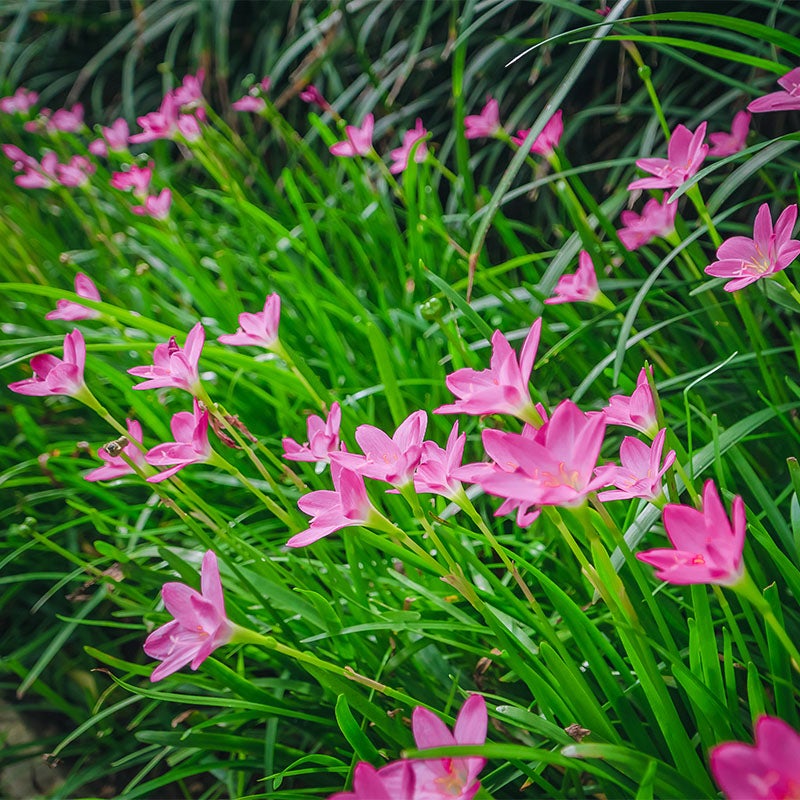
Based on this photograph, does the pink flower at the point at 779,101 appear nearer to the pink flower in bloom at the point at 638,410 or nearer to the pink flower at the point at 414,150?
the pink flower in bloom at the point at 638,410

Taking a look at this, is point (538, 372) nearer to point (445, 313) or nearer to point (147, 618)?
point (445, 313)

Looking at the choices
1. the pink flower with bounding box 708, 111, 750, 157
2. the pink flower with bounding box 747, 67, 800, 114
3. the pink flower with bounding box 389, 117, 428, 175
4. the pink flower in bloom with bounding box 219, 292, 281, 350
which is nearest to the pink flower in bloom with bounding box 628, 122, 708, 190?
the pink flower with bounding box 747, 67, 800, 114

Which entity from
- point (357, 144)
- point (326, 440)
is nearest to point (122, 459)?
point (326, 440)

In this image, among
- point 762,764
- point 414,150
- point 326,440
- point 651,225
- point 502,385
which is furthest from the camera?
point 414,150

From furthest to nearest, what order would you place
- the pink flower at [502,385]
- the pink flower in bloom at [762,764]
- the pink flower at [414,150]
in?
the pink flower at [414,150], the pink flower at [502,385], the pink flower in bloom at [762,764]

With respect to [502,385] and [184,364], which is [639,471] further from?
[184,364]

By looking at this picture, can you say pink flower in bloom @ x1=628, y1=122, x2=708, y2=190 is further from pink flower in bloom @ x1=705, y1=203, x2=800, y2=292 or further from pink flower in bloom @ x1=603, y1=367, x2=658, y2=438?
pink flower in bloom @ x1=603, y1=367, x2=658, y2=438

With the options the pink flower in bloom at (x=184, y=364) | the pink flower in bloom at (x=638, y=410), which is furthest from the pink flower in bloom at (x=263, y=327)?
the pink flower in bloom at (x=638, y=410)
